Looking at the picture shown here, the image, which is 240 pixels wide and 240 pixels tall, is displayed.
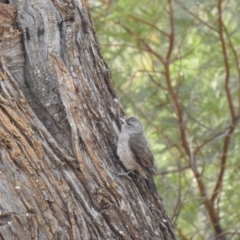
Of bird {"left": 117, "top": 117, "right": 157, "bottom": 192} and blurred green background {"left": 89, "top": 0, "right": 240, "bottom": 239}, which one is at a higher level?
blurred green background {"left": 89, "top": 0, "right": 240, "bottom": 239}

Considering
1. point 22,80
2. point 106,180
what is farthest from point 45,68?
point 106,180

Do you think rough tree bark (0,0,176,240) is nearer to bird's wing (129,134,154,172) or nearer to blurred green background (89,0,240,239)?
bird's wing (129,134,154,172)

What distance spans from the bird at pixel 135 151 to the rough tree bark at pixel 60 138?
52mm

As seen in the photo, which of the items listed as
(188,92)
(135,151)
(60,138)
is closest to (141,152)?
(135,151)

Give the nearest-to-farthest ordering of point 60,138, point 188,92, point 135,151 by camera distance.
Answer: point 60,138 → point 135,151 → point 188,92

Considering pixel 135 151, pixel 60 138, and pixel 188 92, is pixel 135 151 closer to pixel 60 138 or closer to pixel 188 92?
pixel 60 138

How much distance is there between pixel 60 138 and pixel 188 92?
3905 mm

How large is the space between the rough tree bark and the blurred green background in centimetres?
Result: 254

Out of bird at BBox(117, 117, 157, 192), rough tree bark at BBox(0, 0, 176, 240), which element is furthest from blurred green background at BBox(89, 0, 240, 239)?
rough tree bark at BBox(0, 0, 176, 240)

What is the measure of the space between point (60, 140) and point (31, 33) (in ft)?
2.08

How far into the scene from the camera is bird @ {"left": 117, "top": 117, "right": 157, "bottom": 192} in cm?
390

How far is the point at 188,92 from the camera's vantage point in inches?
296

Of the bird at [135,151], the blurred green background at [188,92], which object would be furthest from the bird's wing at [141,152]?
the blurred green background at [188,92]

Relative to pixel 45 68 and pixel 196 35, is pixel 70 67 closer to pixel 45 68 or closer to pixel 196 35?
pixel 45 68
